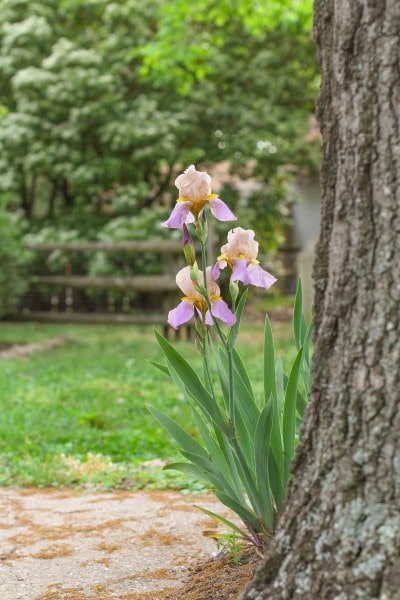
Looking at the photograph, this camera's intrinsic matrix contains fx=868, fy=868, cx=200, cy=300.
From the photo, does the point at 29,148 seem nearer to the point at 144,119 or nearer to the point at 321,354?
the point at 144,119

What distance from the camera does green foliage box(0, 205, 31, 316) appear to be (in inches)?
452

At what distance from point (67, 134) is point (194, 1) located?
3.24 m

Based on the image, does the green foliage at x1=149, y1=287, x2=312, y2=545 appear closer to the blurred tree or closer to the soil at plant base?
the soil at plant base

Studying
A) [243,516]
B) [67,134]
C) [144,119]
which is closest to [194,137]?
[144,119]

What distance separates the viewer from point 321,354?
2.16m

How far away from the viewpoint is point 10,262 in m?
11.7

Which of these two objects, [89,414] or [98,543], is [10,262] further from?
[98,543]

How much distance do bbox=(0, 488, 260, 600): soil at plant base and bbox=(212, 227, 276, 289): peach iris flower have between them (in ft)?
3.11

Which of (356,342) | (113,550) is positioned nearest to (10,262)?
(113,550)

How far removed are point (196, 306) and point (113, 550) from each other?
117cm

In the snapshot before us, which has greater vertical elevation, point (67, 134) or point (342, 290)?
point (67, 134)

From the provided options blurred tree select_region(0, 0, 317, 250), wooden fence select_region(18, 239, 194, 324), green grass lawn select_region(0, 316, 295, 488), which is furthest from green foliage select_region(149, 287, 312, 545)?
blurred tree select_region(0, 0, 317, 250)

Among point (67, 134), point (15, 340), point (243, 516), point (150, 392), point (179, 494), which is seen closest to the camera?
point (243, 516)

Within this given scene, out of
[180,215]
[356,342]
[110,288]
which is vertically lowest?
[110,288]
